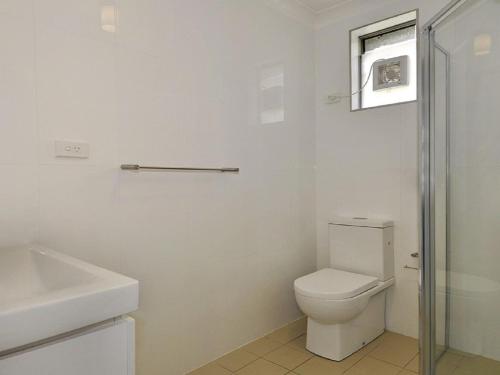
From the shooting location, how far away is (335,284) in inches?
79.4

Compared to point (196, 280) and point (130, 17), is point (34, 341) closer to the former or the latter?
point (196, 280)

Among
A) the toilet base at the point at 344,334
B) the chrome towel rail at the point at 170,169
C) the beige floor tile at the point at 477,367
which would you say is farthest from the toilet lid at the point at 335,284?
the chrome towel rail at the point at 170,169

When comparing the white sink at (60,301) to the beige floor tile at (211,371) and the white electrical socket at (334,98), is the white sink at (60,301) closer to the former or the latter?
the beige floor tile at (211,371)

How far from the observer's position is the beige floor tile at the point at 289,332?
89.3 inches

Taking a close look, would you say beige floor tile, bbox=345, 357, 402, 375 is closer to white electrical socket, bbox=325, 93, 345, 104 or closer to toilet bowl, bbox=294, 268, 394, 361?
toilet bowl, bbox=294, 268, 394, 361

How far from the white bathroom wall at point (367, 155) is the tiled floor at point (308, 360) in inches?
10.7

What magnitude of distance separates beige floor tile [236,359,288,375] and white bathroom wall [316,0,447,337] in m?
0.94

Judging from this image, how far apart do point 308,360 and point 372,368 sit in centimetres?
35

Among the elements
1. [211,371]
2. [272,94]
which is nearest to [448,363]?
[211,371]

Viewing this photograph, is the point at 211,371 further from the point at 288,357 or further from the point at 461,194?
the point at 461,194

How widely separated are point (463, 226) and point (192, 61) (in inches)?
61.4

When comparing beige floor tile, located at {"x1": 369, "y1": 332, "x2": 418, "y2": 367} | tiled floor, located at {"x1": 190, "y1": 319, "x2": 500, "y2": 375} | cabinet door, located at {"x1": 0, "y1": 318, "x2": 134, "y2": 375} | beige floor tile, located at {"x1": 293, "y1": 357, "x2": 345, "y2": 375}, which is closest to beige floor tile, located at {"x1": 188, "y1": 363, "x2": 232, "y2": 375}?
tiled floor, located at {"x1": 190, "y1": 319, "x2": 500, "y2": 375}

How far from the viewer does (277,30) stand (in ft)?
7.82

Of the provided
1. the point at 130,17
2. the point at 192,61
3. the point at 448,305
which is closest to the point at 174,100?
the point at 192,61
